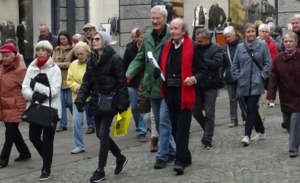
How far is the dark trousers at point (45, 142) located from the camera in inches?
378

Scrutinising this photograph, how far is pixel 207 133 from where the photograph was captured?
11289 mm

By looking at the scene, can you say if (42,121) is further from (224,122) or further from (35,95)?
(224,122)

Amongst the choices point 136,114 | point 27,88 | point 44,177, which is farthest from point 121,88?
point 136,114

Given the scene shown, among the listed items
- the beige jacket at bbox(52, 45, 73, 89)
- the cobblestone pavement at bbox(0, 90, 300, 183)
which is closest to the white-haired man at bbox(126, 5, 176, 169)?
the cobblestone pavement at bbox(0, 90, 300, 183)

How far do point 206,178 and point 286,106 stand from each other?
1.87m

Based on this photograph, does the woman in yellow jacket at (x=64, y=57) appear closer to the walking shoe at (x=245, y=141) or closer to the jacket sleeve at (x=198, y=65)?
the walking shoe at (x=245, y=141)

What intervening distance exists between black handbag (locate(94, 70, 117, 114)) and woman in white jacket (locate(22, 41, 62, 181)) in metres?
0.79

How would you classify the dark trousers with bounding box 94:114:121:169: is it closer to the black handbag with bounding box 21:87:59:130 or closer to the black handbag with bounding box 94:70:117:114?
the black handbag with bounding box 94:70:117:114

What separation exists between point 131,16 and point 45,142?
562 inches

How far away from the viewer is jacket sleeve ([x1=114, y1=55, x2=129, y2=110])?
920cm

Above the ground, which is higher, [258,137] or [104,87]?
[104,87]

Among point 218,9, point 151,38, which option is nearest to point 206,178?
point 151,38

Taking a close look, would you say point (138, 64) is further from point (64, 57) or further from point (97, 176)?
point (64, 57)

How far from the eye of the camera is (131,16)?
23.6m
